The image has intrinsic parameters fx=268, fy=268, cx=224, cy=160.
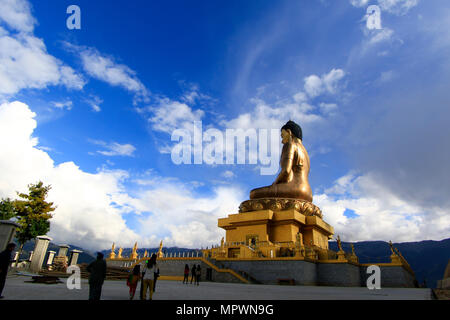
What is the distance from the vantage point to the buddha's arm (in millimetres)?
30984

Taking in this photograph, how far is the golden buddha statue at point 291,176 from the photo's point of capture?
1174 inches

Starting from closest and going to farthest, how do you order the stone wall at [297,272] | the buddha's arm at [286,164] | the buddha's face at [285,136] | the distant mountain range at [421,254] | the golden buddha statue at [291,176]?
1. the stone wall at [297,272]
2. the golden buddha statue at [291,176]
3. the buddha's arm at [286,164]
4. the buddha's face at [285,136]
5. the distant mountain range at [421,254]

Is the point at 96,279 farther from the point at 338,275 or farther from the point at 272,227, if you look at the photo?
the point at 272,227

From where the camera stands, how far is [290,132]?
34.6 meters

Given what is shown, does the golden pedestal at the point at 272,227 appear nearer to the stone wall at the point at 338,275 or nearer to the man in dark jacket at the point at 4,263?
the stone wall at the point at 338,275

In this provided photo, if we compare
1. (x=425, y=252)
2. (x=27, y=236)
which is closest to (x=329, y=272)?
(x=27, y=236)

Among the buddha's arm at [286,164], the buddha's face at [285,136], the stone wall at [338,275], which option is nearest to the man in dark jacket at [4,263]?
the stone wall at [338,275]

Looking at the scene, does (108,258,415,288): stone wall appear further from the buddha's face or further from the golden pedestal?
the buddha's face

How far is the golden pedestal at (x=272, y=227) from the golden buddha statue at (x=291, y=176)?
211cm

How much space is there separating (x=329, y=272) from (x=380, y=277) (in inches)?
156

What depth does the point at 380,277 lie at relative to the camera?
20.2m

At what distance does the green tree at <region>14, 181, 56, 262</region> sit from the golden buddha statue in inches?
839

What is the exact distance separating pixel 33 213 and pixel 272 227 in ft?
77.2
